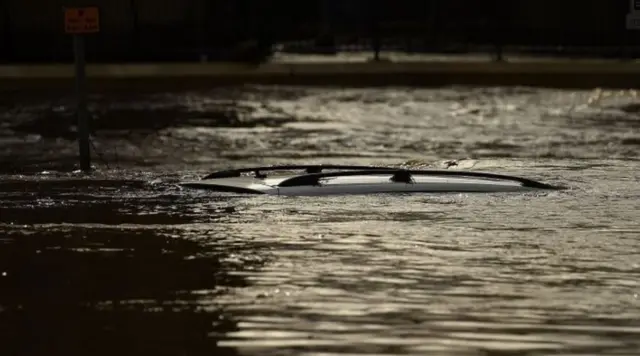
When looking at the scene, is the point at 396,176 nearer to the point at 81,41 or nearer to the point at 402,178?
the point at 402,178

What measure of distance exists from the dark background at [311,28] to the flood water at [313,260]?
15.3 meters

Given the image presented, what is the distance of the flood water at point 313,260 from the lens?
7.90 metres

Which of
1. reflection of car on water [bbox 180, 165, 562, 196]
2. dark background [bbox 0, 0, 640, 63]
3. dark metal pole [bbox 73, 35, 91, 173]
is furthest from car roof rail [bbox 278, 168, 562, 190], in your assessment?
dark background [bbox 0, 0, 640, 63]

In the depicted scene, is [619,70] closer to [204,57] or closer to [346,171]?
[204,57]

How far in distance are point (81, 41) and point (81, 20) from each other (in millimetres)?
484

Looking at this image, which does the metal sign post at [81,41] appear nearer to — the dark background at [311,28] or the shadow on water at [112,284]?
the shadow on water at [112,284]

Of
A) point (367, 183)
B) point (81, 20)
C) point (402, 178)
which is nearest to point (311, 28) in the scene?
point (81, 20)

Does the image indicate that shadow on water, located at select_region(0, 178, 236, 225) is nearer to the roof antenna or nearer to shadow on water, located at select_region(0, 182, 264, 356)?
shadow on water, located at select_region(0, 182, 264, 356)

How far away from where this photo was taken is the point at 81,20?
51.1ft

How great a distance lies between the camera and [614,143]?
21.9 meters

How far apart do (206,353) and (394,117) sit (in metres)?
18.9

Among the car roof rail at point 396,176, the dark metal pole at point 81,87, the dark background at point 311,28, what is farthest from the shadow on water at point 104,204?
the dark background at point 311,28

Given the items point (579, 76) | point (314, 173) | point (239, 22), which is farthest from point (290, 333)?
point (239, 22)

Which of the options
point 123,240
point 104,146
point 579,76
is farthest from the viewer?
point 579,76
